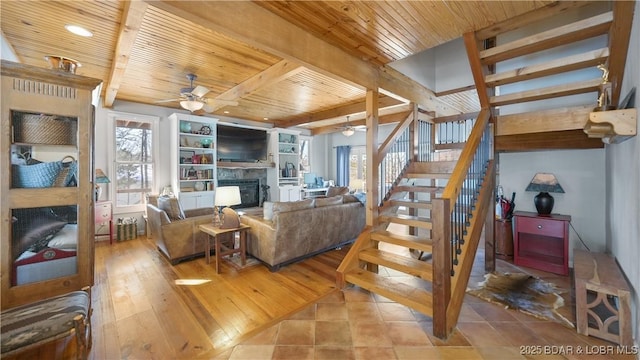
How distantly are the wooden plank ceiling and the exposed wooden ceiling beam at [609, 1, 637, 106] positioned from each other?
481mm

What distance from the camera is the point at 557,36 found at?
2.05 meters

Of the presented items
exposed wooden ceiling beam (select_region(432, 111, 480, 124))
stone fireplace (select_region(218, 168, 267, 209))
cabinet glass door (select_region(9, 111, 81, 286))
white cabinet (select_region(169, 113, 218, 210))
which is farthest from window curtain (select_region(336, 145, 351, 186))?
cabinet glass door (select_region(9, 111, 81, 286))

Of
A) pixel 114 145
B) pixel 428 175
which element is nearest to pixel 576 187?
pixel 428 175

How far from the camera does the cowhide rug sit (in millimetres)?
2275

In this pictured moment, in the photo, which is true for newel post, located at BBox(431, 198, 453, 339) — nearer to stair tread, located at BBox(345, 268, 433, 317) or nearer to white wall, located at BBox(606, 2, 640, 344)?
stair tread, located at BBox(345, 268, 433, 317)

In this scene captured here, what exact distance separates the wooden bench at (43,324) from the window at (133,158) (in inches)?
160

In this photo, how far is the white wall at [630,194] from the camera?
168cm

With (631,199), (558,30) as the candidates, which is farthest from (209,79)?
(631,199)

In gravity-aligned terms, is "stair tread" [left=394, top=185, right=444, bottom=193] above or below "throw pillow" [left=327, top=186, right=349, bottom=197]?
above

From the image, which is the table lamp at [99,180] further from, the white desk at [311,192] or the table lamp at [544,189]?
the table lamp at [544,189]

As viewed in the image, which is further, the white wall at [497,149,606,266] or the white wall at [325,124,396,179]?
the white wall at [325,124,396,179]

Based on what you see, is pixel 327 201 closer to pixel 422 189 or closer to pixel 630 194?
pixel 422 189

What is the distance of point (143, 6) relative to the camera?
1954 millimetres

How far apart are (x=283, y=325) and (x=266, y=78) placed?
306 centimetres
